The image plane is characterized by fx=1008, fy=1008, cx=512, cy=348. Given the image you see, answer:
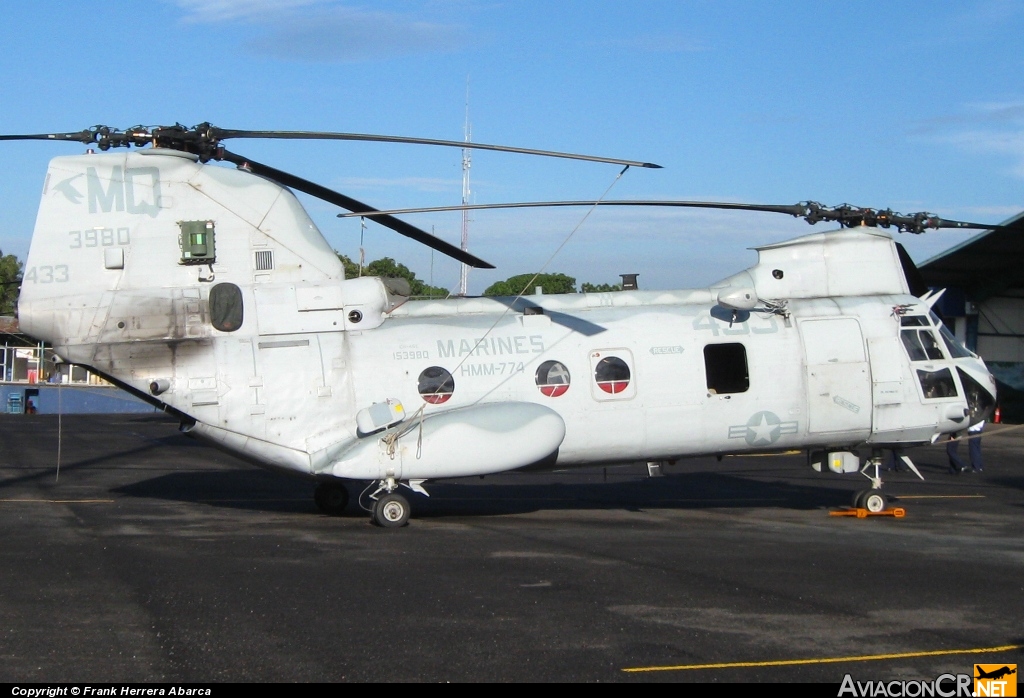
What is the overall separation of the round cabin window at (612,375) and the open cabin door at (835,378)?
8.68ft

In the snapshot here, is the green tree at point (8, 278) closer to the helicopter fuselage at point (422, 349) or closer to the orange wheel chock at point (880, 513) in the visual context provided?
the helicopter fuselage at point (422, 349)

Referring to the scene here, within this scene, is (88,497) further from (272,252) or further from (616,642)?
(616,642)

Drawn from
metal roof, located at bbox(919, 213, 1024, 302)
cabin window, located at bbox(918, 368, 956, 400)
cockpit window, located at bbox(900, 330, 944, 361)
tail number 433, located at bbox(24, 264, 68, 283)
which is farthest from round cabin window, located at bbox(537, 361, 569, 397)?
metal roof, located at bbox(919, 213, 1024, 302)

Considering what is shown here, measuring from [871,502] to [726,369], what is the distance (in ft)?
9.78

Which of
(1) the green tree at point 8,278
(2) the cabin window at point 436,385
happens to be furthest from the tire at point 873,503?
(1) the green tree at point 8,278

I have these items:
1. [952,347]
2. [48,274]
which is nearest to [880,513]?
[952,347]

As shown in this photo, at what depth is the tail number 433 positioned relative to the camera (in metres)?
13.1

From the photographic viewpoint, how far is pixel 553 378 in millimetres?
13805

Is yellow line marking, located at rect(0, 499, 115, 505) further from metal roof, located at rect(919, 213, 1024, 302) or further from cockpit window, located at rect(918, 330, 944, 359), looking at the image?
metal roof, located at rect(919, 213, 1024, 302)

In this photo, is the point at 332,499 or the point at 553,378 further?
the point at 332,499

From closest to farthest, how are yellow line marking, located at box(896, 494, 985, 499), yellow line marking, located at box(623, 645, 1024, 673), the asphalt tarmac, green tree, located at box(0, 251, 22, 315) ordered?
yellow line marking, located at box(623, 645, 1024, 673)
the asphalt tarmac
yellow line marking, located at box(896, 494, 985, 499)
green tree, located at box(0, 251, 22, 315)

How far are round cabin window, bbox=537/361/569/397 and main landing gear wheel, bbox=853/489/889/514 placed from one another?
473cm

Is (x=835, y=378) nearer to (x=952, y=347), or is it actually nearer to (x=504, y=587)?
(x=952, y=347)

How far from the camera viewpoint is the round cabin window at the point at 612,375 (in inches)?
545
